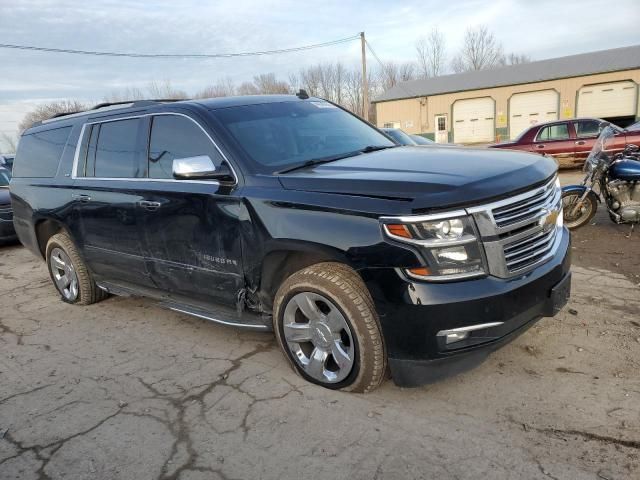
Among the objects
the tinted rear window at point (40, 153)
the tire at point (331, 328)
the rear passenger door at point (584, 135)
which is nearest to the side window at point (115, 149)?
the tinted rear window at point (40, 153)

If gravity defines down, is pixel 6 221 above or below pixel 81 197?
below

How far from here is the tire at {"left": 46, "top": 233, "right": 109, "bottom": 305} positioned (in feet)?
17.3

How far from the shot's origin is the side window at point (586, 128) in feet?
46.1

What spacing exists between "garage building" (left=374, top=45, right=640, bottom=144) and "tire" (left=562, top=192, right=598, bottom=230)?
27.4 metres

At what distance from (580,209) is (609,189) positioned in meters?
0.54

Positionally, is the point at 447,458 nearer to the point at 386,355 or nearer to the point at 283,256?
the point at 386,355

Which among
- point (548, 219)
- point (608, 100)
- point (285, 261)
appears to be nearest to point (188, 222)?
point (285, 261)

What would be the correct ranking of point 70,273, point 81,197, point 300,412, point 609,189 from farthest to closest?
point 609,189, point 70,273, point 81,197, point 300,412

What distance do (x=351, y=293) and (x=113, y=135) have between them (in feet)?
9.39

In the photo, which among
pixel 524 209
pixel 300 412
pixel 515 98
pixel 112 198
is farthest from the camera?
pixel 515 98

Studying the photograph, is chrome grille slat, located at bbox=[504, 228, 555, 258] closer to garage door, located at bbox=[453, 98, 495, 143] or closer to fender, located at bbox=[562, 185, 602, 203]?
fender, located at bbox=[562, 185, 602, 203]

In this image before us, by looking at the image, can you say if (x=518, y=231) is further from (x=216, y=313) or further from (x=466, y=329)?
(x=216, y=313)

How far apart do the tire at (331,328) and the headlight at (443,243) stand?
16.8 inches

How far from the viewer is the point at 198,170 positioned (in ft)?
11.2
